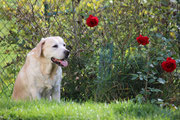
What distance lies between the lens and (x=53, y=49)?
14.9 feet

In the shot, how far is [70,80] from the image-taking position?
538cm

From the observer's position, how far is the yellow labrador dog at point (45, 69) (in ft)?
14.9

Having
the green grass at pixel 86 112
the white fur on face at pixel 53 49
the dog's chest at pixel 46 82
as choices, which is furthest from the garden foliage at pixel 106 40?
the green grass at pixel 86 112

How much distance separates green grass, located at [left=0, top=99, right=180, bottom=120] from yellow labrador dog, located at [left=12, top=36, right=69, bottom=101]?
37cm

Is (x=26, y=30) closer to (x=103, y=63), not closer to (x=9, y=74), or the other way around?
(x=9, y=74)

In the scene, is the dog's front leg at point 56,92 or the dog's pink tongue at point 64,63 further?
the dog's front leg at point 56,92

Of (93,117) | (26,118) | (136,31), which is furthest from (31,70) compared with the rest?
(136,31)

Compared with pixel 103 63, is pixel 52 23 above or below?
above

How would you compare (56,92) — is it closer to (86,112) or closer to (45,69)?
(45,69)

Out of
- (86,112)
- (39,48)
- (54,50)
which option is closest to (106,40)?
(54,50)

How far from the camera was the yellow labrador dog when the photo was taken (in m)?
4.53

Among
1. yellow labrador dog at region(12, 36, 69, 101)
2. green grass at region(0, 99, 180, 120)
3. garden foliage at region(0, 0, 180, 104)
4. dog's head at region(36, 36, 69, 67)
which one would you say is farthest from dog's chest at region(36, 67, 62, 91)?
garden foliage at region(0, 0, 180, 104)

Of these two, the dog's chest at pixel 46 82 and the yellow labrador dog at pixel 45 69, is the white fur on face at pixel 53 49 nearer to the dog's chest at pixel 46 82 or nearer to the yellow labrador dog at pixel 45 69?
the yellow labrador dog at pixel 45 69

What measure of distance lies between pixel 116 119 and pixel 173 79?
1666 millimetres
